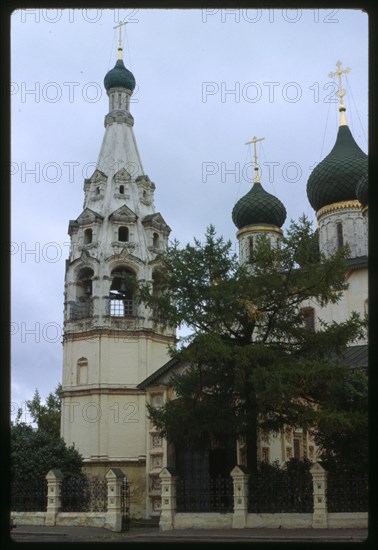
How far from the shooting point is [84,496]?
20.6m

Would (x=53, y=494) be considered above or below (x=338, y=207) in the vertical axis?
below

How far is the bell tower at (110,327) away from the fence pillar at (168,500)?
9.58m

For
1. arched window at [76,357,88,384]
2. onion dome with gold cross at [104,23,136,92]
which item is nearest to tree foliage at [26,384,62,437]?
arched window at [76,357,88,384]

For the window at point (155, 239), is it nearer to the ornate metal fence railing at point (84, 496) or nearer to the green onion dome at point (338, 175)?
the green onion dome at point (338, 175)

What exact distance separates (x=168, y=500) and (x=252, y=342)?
466cm

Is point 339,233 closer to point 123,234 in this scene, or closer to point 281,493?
point 123,234

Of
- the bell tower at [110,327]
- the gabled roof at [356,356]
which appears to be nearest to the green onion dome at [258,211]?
the bell tower at [110,327]

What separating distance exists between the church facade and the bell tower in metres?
0.04

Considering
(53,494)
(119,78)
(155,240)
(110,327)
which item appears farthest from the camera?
(119,78)

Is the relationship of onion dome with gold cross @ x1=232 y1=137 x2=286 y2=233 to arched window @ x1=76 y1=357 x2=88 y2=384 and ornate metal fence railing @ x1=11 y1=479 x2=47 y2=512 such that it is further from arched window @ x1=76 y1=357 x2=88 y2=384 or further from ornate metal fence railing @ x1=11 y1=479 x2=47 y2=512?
ornate metal fence railing @ x1=11 y1=479 x2=47 y2=512

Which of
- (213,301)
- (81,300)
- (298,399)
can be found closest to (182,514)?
(298,399)

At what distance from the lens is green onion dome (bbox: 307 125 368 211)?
31156 millimetres

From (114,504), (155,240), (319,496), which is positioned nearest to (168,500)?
(114,504)

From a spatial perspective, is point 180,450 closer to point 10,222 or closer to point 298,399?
point 298,399
